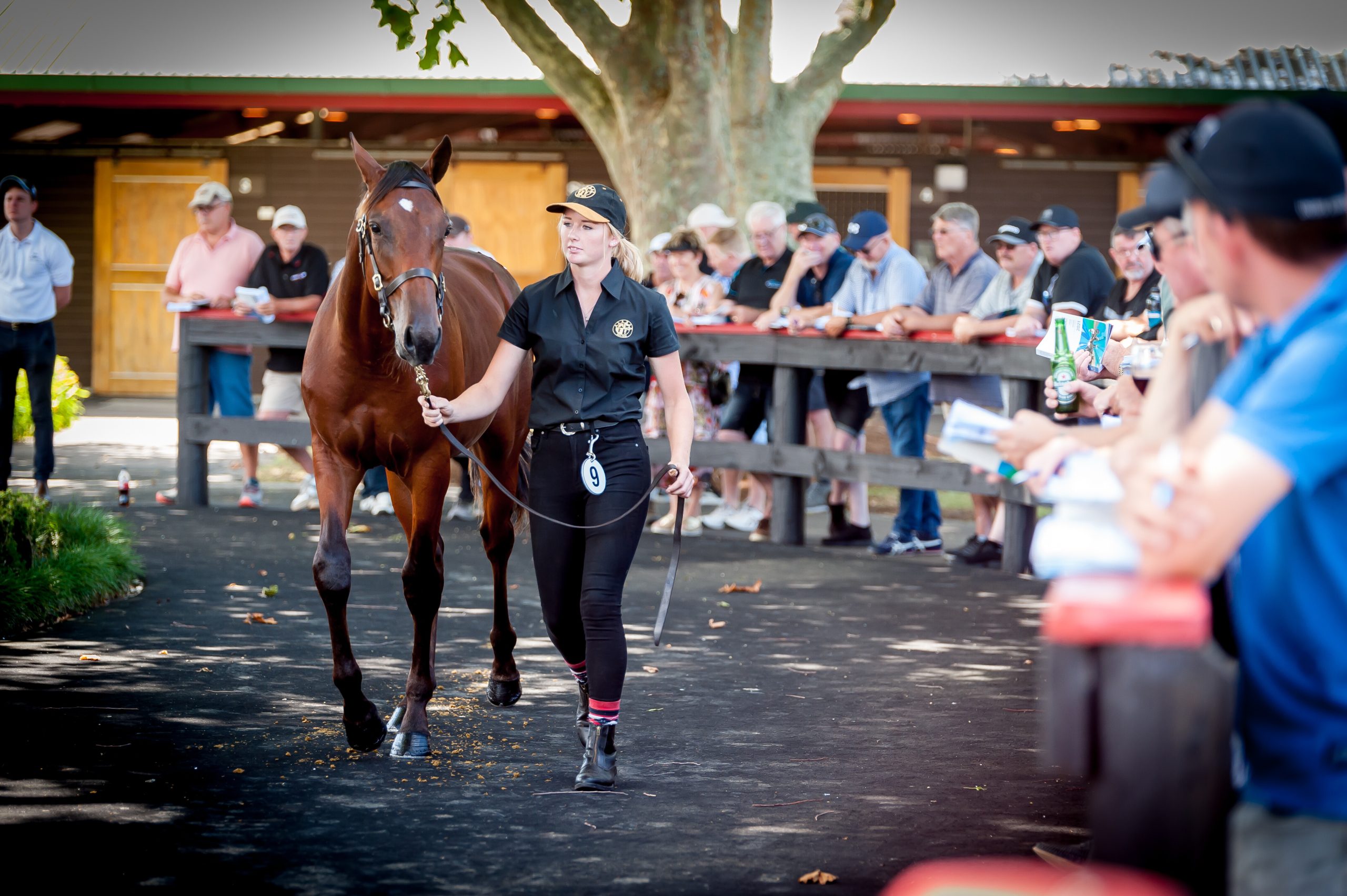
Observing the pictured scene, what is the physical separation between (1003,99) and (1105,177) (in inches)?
93.5

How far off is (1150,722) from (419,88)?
58.7 feet

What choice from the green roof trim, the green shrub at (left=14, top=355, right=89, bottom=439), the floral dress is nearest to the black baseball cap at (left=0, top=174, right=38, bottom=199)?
the green shrub at (left=14, top=355, right=89, bottom=439)

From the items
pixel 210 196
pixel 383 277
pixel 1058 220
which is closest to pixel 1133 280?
pixel 1058 220

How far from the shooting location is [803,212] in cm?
1106

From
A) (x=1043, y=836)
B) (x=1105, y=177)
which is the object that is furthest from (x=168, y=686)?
(x=1105, y=177)

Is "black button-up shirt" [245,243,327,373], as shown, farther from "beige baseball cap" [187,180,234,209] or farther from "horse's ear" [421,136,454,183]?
"horse's ear" [421,136,454,183]

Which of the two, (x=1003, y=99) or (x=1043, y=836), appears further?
(x=1003, y=99)

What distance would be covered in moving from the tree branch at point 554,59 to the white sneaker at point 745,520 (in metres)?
4.84

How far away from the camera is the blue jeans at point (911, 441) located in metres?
10.5

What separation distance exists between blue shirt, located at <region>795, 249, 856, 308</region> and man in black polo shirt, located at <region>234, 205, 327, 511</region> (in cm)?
373

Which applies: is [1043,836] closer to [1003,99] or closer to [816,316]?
[816,316]

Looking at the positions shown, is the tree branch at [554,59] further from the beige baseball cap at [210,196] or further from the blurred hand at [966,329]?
the blurred hand at [966,329]

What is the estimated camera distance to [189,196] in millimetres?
20562

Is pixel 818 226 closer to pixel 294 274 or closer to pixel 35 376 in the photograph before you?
pixel 294 274
